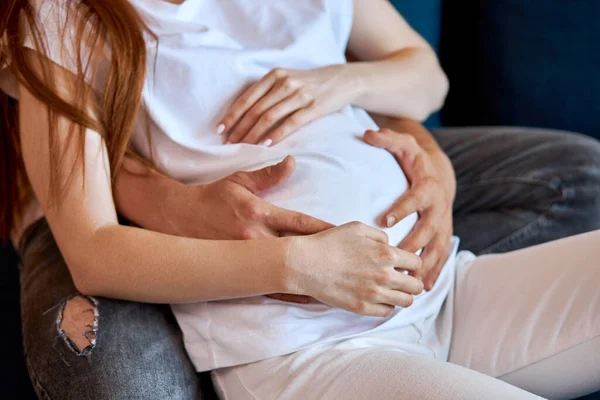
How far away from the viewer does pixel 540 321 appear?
88cm

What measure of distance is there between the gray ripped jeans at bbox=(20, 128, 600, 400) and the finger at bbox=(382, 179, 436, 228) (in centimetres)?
23

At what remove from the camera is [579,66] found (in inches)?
60.2

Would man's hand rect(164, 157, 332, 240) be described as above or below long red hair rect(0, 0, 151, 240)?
below

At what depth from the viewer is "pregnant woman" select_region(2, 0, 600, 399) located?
2.71ft

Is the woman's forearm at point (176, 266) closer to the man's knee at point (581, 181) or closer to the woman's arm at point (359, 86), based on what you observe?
the woman's arm at point (359, 86)

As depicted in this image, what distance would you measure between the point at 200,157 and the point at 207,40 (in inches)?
6.7

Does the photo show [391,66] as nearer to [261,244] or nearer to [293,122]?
[293,122]

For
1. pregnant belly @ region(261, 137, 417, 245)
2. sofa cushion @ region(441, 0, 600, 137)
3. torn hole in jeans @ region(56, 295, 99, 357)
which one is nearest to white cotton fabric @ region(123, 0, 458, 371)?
pregnant belly @ region(261, 137, 417, 245)

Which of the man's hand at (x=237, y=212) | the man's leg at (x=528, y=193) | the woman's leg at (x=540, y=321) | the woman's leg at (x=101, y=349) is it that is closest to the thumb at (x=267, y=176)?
the man's hand at (x=237, y=212)

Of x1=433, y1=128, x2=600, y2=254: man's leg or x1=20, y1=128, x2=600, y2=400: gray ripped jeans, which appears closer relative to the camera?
x1=20, y1=128, x2=600, y2=400: gray ripped jeans

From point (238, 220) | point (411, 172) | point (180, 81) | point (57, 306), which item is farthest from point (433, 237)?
point (57, 306)

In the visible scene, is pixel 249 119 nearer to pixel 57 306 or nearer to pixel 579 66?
pixel 57 306

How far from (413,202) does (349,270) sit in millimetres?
169

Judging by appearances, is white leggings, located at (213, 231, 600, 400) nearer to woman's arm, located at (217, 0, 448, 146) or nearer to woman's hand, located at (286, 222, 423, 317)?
woman's hand, located at (286, 222, 423, 317)
